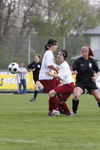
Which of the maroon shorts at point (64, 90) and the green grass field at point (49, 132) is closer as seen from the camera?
the green grass field at point (49, 132)

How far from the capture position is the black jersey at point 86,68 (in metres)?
15.5

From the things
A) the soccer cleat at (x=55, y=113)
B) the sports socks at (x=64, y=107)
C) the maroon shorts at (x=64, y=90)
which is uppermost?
the maroon shorts at (x=64, y=90)

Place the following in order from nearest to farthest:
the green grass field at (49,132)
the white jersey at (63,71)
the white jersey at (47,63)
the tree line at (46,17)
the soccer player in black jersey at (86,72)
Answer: the green grass field at (49,132), the white jersey at (63,71), the white jersey at (47,63), the soccer player in black jersey at (86,72), the tree line at (46,17)

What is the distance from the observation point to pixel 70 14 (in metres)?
66.1

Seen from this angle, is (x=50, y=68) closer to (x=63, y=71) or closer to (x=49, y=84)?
(x=63, y=71)

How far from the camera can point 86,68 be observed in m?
15.5

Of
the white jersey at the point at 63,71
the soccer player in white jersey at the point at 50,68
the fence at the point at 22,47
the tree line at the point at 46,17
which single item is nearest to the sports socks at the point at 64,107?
the soccer player in white jersey at the point at 50,68

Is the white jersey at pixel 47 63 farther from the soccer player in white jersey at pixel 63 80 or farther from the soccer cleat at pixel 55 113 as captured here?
the soccer cleat at pixel 55 113

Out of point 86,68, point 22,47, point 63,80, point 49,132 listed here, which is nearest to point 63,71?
point 63,80

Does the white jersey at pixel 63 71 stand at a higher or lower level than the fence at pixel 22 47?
higher

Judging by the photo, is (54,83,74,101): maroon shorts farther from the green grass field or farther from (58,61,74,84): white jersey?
the green grass field

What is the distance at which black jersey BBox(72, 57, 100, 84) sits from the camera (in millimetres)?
15523

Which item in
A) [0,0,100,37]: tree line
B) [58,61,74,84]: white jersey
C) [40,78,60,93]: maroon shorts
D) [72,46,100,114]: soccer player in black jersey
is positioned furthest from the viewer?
[0,0,100,37]: tree line

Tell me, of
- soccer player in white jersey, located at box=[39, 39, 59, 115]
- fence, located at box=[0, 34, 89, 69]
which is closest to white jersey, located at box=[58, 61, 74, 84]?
soccer player in white jersey, located at box=[39, 39, 59, 115]
